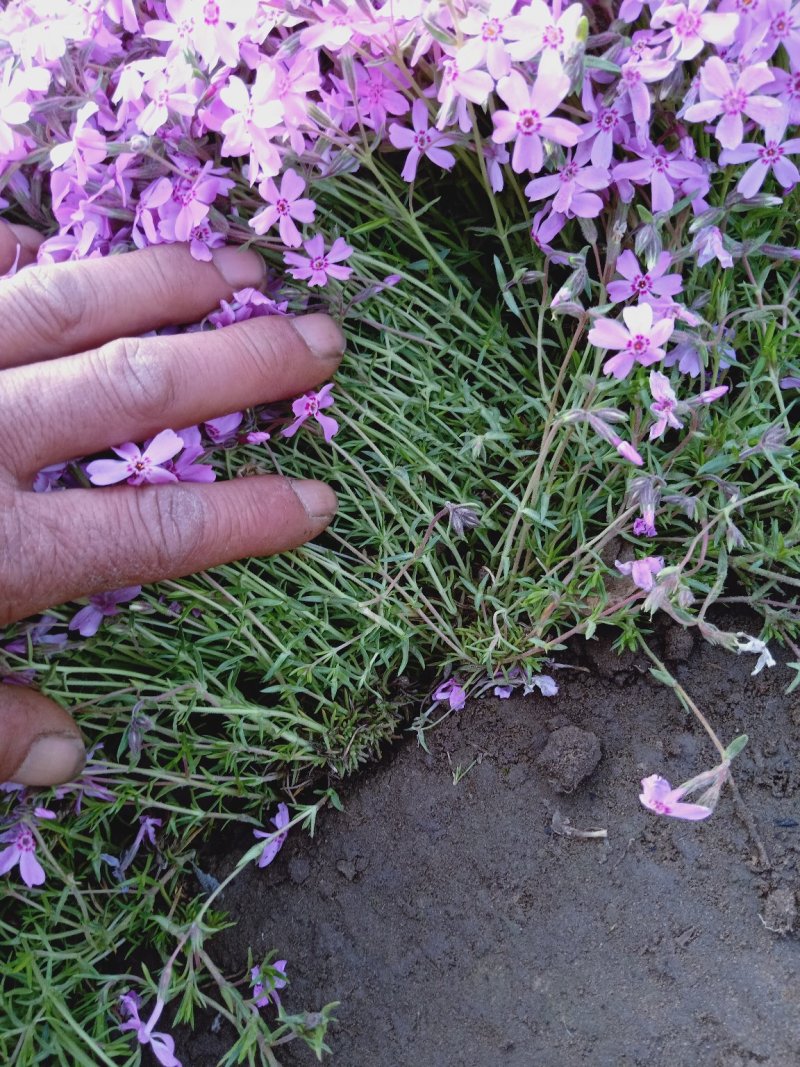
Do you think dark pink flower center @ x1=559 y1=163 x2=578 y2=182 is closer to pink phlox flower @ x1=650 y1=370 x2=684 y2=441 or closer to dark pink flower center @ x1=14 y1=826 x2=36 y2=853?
pink phlox flower @ x1=650 y1=370 x2=684 y2=441

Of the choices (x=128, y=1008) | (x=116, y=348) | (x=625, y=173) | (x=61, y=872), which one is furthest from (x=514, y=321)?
(x=128, y=1008)

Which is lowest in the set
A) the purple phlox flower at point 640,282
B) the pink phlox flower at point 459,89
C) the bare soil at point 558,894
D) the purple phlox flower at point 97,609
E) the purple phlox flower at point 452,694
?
the bare soil at point 558,894

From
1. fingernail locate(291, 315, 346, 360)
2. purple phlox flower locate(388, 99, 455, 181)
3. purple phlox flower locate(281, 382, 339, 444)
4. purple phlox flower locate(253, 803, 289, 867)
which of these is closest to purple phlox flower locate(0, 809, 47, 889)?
purple phlox flower locate(253, 803, 289, 867)

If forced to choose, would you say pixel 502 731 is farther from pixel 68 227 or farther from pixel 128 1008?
pixel 68 227

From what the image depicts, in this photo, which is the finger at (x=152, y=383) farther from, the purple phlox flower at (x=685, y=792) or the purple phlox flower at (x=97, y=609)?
the purple phlox flower at (x=685, y=792)

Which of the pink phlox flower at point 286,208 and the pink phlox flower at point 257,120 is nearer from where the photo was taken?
the pink phlox flower at point 257,120

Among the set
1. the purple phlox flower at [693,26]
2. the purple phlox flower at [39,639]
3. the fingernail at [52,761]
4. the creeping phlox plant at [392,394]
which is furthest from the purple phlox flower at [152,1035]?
the purple phlox flower at [693,26]
